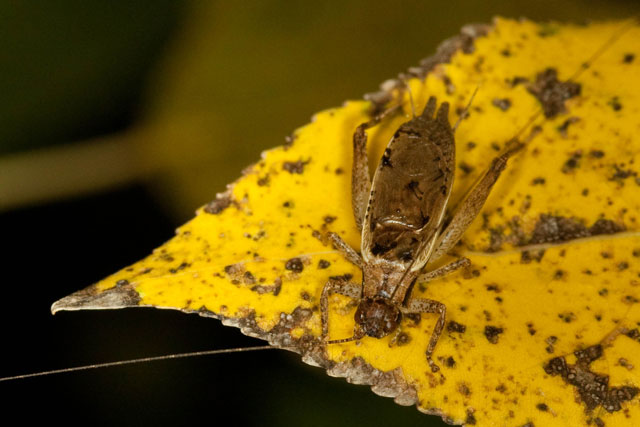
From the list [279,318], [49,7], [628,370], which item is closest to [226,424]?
[279,318]

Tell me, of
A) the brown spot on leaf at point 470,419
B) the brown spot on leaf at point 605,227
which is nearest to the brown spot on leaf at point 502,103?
the brown spot on leaf at point 605,227

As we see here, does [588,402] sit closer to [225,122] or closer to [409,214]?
[409,214]

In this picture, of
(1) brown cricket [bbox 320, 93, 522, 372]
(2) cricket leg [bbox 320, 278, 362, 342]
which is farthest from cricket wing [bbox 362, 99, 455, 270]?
(2) cricket leg [bbox 320, 278, 362, 342]

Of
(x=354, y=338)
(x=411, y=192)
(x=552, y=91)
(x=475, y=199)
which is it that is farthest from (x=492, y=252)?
(x=552, y=91)

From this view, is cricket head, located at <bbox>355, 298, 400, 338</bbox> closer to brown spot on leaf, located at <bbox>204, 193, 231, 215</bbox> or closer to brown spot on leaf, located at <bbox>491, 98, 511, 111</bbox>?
brown spot on leaf, located at <bbox>204, 193, 231, 215</bbox>

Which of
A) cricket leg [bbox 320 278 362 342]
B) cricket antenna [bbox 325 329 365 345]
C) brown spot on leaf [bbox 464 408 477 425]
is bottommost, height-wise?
brown spot on leaf [bbox 464 408 477 425]
